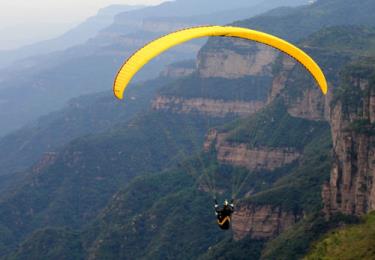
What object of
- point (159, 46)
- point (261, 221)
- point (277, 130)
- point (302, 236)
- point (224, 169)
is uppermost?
point (159, 46)

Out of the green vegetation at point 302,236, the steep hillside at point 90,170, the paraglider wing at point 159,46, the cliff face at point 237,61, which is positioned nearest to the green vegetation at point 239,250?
the green vegetation at point 302,236

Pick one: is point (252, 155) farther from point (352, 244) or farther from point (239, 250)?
point (352, 244)

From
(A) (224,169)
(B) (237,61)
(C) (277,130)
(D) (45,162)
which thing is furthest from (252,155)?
(B) (237,61)

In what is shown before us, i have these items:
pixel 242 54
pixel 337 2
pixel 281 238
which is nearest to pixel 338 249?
pixel 281 238

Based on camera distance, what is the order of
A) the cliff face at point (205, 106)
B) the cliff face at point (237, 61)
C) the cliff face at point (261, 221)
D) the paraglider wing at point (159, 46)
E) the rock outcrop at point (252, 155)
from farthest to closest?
the cliff face at point (237, 61) < the cliff face at point (205, 106) < the rock outcrop at point (252, 155) < the cliff face at point (261, 221) < the paraglider wing at point (159, 46)

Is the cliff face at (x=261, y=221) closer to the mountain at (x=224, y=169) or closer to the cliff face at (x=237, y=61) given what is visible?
the mountain at (x=224, y=169)

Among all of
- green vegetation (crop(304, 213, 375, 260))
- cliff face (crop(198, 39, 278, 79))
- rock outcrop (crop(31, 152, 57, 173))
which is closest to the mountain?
cliff face (crop(198, 39, 278, 79))

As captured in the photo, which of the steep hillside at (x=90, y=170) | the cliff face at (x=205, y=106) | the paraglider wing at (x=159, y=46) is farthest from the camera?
the cliff face at (x=205, y=106)
